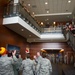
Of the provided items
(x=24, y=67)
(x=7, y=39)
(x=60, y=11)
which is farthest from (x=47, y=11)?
(x=24, y=67)

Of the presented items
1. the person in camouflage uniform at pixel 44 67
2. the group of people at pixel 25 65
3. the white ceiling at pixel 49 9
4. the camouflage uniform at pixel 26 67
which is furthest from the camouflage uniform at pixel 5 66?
the white ceiling at pixel 49 9

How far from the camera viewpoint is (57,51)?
17.8 m

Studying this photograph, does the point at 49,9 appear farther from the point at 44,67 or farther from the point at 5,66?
the point at 5,66

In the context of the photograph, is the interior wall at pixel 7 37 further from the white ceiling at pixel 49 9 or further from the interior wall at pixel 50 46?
the interior wall at pixel 50 46

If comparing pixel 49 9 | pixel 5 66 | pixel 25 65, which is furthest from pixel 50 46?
pixel 5 66

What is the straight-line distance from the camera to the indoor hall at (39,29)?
9.38 metres

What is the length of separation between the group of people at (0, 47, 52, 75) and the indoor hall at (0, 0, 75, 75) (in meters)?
2.64

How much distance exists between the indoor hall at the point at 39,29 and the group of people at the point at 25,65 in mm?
2642

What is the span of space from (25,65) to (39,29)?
889 cm

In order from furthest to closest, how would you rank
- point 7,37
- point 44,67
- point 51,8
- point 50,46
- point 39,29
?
point 50,46
point 51,8
point 39,29
point 7,37
point 44,67

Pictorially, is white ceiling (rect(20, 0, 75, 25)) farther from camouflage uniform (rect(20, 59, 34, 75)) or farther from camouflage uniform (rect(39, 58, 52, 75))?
camouflage uniform (rect(39, 58, 52, 75))

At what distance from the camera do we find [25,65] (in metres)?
5.22

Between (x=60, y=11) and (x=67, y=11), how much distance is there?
2.61ft

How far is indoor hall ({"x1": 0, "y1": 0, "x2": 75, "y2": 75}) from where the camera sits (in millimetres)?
9375
